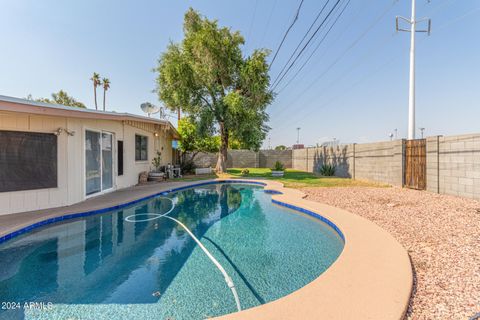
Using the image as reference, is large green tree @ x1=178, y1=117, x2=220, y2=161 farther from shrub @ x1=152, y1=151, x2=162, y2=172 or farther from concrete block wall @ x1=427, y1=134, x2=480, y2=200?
concrete block wall @ x1=427, y1=134, x2=480, y2=200

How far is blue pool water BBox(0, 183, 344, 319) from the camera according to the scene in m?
2.71

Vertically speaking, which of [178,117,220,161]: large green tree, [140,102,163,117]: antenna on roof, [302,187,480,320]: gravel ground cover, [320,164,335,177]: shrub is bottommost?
[302,187,480,320]: gravel ground cover

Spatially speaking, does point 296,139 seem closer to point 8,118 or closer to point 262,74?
point 262,74

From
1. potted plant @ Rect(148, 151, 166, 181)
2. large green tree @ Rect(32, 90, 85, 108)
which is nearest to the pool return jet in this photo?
potted plant @ Rect(148, 151, 166, 181)

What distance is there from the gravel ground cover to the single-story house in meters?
7.63

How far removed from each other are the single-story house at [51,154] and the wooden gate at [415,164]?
11405 mm

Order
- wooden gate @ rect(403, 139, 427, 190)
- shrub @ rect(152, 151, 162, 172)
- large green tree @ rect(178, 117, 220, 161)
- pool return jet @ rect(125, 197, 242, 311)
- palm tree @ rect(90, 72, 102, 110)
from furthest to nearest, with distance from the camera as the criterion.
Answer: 1. palm tree @ rect(90, 72, 102, 110)
2. large green tree @ rect(178, 117, 220, 161)
3. shrub @ rect(152, 151, 162, 172)
4. wooden gate @ rect(403, 139, 427, 190)
5. pool return jet @ rect(125, 197, 242, 311)

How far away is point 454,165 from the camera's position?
7.46m

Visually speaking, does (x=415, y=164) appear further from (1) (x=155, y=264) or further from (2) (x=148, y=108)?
(2) (x=148, y=108)

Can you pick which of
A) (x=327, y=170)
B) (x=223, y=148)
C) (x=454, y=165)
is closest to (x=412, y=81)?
(x=454, y=165)

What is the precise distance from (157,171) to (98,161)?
548 cm

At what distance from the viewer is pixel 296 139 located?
53.0m

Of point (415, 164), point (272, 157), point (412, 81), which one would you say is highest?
point (412, 81)

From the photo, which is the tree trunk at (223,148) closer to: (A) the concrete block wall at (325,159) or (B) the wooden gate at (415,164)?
(A) the concrete block wall at (325,159)
